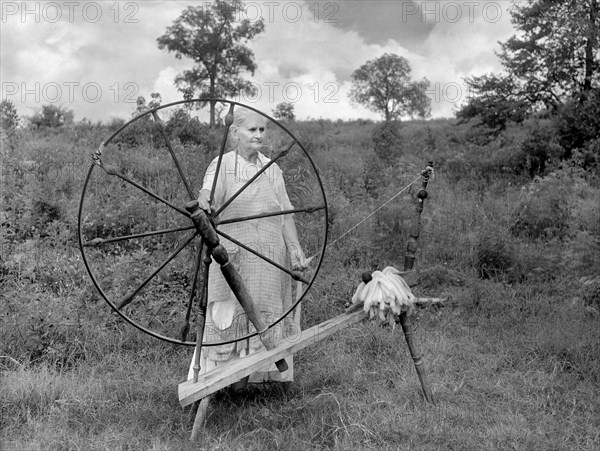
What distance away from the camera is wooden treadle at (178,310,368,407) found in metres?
3.17

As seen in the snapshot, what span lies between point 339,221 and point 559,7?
11.0 metres

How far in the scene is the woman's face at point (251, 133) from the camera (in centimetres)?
339

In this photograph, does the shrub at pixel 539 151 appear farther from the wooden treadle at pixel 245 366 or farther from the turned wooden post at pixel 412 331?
the wooden treadle at pixel 245 366

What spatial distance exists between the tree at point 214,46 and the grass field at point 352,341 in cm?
761

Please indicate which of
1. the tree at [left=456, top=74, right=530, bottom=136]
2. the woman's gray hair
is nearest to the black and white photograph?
the woman's gray hair

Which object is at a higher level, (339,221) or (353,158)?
(353,158)

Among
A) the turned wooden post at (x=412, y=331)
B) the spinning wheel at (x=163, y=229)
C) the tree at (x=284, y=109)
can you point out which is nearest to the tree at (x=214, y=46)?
the tree at (x=284, y=109)

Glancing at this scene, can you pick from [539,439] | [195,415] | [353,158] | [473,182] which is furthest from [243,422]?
[353,158]

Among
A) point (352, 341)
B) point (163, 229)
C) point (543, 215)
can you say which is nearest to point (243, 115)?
point (163, 229)

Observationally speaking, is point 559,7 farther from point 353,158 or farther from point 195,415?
point 195,415

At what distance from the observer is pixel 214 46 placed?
631 inches

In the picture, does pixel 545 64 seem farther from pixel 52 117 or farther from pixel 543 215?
pixel 52 117

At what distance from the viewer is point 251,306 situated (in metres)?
3.18

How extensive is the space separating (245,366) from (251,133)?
1.27m
